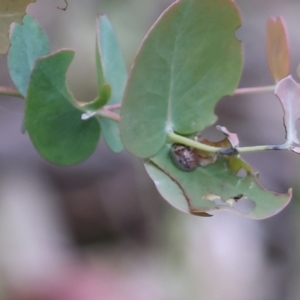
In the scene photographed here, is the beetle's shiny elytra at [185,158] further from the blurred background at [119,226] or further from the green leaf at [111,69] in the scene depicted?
the blurred background at [119,226]

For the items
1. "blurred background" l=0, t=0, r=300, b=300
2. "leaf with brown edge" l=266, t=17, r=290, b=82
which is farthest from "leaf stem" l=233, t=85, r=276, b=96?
"blurred background" l=0, t=0, r=300, b=300

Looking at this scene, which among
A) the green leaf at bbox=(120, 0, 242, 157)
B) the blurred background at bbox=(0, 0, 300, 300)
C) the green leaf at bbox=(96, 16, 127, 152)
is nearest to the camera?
the green leaf at bbox=(120, 0, 242, 157)

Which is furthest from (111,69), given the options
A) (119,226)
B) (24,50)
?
(119,226)

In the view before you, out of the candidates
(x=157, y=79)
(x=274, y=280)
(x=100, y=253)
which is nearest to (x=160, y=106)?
(x=157, y=79)

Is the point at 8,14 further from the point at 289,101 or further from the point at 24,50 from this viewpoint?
the point at 289,101

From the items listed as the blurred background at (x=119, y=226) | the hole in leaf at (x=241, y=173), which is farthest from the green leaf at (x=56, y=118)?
the blurred background at (x=119, y=226)

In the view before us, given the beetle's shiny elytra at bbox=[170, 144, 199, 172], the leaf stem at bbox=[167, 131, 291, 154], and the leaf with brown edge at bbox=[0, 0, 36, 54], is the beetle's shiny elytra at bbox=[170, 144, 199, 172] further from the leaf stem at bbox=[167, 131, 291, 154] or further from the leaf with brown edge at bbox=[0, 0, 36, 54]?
the leaf with brown edge at bbox=[0, 0, 36, 54]
